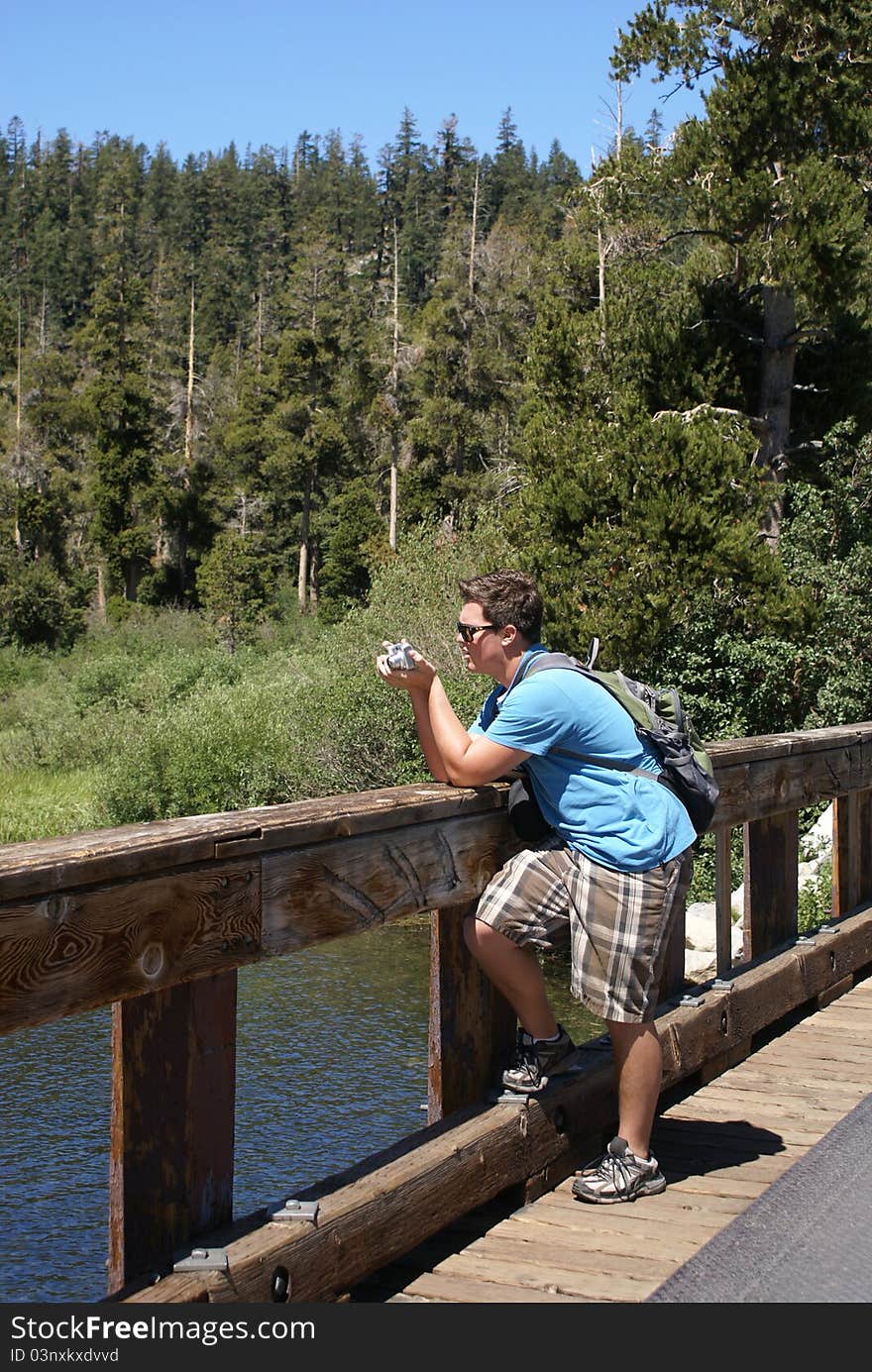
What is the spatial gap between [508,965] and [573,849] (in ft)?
1.10

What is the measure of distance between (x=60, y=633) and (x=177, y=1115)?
51744 mm

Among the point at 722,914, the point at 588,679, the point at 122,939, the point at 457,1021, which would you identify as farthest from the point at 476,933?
the point at 722,914

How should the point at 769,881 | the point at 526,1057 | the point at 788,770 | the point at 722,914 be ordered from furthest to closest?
the point at 769,881
the point at 788,770
the point at 722,914
the point at 526,1057

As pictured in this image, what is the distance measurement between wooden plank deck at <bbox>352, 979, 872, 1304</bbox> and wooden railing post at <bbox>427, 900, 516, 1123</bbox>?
321 millimetres

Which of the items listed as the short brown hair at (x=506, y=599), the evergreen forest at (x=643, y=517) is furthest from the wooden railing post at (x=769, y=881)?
the evergreen forest at (x=643, y=517)

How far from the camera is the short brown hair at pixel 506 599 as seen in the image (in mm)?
4012

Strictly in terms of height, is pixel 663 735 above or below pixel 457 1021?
above

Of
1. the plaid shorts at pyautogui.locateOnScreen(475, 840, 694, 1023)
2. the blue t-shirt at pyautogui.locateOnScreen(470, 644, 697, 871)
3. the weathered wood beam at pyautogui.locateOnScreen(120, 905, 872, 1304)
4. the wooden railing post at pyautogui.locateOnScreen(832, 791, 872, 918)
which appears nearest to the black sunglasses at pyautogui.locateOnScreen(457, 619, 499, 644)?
the blue t-shirt at pyautogui.locateOnScreen(470, 644, 697, 871)

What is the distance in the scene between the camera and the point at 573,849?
13.0ft

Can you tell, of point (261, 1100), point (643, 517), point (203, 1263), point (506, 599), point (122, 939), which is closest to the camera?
point (122, 939)

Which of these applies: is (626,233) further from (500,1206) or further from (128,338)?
(128,338)

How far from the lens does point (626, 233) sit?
1116 inches

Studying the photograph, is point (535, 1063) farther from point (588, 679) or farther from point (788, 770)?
point (788, 770)

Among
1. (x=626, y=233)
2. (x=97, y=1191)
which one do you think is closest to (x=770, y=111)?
(x=626, y=233)
